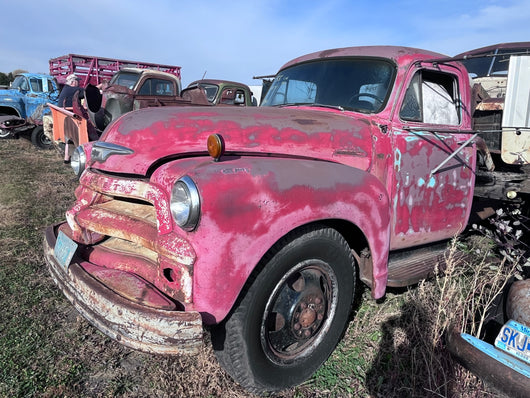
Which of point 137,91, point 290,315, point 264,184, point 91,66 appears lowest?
Answer: point 290,315

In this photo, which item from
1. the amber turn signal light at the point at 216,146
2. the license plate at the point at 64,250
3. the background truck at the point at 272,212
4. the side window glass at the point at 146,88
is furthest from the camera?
the side window glass at the point at 146,88

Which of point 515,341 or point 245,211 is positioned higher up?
point 245,211

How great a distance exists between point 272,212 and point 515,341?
1.47m

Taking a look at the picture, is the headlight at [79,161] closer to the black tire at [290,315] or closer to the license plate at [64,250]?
the license plate at [64,250]

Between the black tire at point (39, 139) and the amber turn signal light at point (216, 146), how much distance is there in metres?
10.8

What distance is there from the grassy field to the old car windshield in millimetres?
1405

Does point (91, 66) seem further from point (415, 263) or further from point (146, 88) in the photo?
point (415, 263)

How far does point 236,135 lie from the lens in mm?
2320

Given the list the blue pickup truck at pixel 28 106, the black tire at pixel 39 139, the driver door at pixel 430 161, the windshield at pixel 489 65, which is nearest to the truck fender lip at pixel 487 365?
the driver door at pixel 430 161

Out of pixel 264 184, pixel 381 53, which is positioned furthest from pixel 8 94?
pixel 264 184

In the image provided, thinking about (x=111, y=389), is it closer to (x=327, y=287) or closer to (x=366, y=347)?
(x=327, y=287)

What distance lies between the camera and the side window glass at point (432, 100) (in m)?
2.93

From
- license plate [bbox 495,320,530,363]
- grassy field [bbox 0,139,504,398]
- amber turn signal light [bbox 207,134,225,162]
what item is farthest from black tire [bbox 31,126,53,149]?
license plate [bbox 495,320,530,363]

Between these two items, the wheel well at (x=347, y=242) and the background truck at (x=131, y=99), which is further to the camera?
the background truck at (x=131, y=99)
